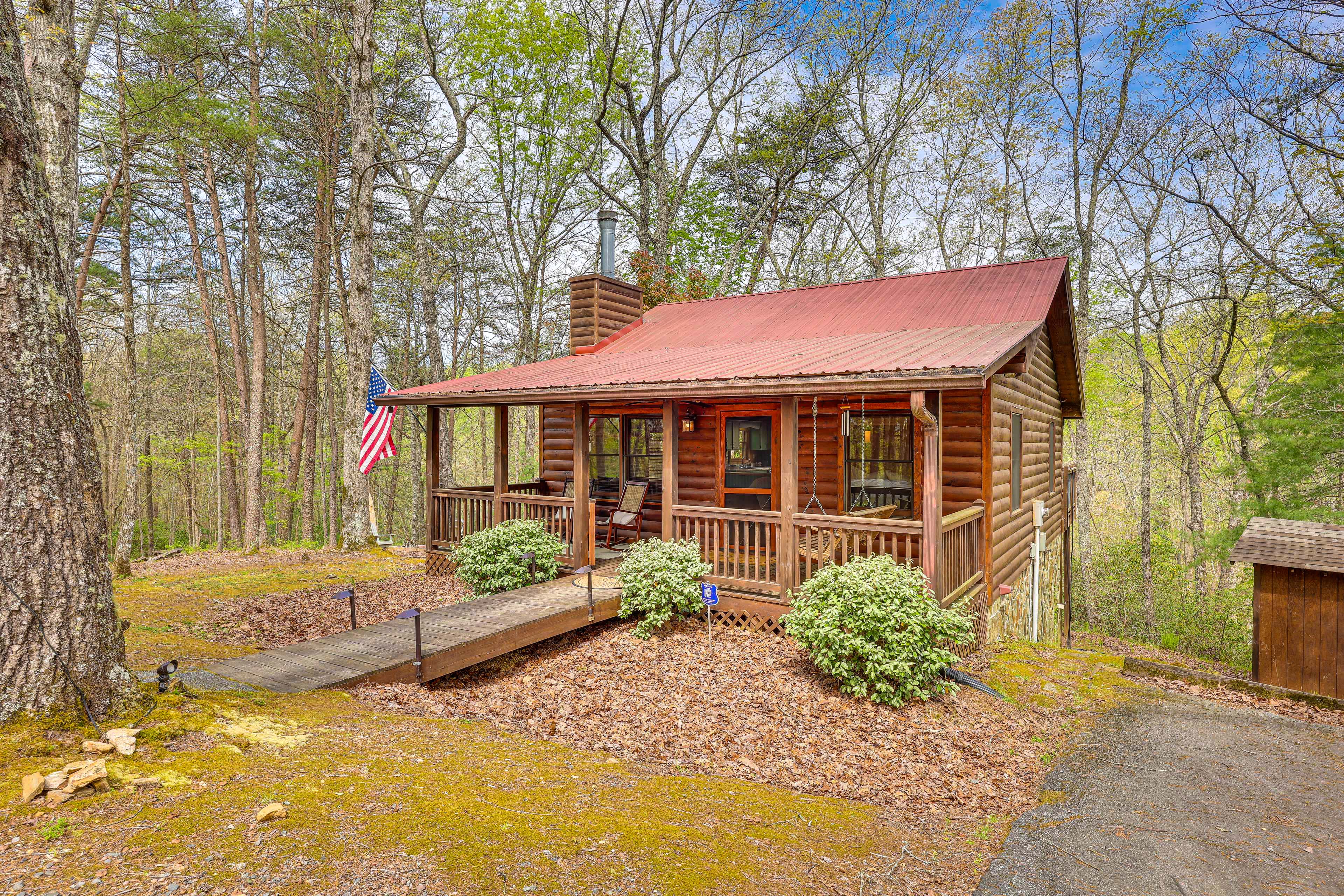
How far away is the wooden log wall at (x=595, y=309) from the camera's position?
1233cm

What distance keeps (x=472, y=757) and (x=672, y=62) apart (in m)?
18.7

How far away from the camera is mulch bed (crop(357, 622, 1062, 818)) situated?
14.5 ft

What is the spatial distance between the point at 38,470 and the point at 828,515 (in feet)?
20.5

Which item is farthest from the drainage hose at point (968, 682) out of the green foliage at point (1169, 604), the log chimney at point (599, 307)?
the green foliage at point (1169, 604)

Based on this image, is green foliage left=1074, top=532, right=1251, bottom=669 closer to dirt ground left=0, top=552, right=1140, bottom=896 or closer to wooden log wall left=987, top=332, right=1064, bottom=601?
wooden log wall left=987, top=332, right=1064, bottom=601

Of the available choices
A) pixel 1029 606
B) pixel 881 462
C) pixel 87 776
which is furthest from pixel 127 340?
pixel 1029 606

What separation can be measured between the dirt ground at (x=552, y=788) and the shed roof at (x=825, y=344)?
2890 millimetres

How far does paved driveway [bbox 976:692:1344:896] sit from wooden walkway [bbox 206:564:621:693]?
4.29 m

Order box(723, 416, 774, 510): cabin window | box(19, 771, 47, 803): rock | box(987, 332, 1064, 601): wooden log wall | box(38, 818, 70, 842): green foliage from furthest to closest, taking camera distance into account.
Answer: box(723, 416, 774, 510): cabin window, box(987, 332, 1064, 601): wooden log wall, box(19, 771, 47, 803): rock, box(38, 818, 70, 842): green foliage

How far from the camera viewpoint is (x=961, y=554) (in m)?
7.21

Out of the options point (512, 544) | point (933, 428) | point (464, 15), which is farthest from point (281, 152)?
point (933, 428)

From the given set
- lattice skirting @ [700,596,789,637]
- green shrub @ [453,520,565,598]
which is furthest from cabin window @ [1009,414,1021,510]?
green shrub @ [453,520,565,598]

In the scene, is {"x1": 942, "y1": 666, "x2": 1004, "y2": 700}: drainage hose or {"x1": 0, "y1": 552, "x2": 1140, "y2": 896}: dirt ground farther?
{"x1": 942, "y1": 666, "x2": 1004, "y2": 700}: drainage hose

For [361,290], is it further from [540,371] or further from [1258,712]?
[1258,712]
